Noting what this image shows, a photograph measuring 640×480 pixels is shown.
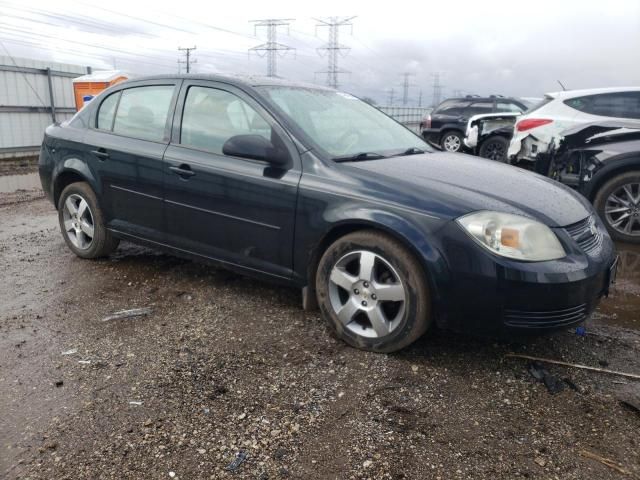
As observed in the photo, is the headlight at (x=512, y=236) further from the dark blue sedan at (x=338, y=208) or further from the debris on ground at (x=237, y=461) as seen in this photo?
the debris on ground at (x=237, y=461)

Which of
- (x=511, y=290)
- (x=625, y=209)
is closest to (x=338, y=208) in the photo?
(x=511, y=290)

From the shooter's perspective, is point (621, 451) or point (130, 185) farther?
point (130, 185)

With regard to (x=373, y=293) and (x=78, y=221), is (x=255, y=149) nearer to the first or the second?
(x=373, y=293)

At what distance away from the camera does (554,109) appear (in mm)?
7098

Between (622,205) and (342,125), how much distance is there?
3.63 metres

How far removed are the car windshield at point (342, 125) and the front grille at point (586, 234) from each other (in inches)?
50.2

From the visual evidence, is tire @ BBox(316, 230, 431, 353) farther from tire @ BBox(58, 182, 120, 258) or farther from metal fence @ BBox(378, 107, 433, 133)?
metal fence @ BBox(378, 107, 433, 133)

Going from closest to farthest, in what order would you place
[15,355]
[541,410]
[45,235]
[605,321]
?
[541,410] → [15,355] → [605,321] → [45,235]

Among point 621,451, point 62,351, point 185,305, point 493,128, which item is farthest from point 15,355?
point 493,128

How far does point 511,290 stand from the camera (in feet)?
9.15

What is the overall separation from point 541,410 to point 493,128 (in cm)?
1023

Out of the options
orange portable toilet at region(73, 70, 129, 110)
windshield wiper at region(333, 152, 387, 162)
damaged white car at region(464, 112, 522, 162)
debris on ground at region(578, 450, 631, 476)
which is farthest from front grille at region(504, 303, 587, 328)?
orange portable toilet at region(73, 70, 129, 110)

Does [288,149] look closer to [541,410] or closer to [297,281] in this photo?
[297,281]

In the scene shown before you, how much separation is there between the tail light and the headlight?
468cm
